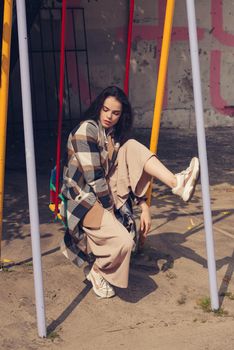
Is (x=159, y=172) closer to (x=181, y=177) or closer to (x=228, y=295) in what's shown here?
(x=181, y=177)

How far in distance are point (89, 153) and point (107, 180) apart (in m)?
0.39

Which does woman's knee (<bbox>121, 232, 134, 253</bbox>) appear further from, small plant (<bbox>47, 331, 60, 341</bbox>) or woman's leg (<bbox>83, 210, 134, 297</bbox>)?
small plant (<bbox>47, 331, 60, 341</bbox>)

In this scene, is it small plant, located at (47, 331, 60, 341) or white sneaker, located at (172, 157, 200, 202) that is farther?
white sneaker, located at (172, 157, 200, 202)

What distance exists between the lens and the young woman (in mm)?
4578

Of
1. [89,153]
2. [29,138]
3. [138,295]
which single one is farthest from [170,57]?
[29,138]

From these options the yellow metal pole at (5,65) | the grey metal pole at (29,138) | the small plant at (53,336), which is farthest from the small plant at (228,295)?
the yellow metal pole at (5,65)

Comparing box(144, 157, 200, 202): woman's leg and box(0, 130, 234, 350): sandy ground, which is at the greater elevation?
box(144, 157, 200, 202): woman's leg

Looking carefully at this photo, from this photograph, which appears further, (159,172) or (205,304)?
(159,172)

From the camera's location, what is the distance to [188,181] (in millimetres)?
4527

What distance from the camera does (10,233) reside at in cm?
603

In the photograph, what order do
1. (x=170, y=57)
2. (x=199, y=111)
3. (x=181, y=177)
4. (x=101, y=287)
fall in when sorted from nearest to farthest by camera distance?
1. (x=199, y=111)
2. (x=181, y=177)
3. (x=101, y=287)
4. (x=170, y=57)

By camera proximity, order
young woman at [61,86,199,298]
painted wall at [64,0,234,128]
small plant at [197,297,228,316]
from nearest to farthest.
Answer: small plant at [197,297,228,316] → young woman at [61,86,199,298] → painted wall at [64,0,234,128]

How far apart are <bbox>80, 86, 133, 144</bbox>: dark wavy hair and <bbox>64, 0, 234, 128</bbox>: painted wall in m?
6.70

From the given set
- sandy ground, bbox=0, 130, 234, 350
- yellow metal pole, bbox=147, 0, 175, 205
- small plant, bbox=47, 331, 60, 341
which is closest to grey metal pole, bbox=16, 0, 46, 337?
small plant, bbox=47, 331, 60, 341
